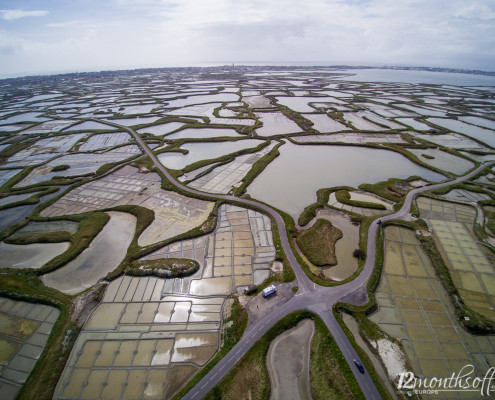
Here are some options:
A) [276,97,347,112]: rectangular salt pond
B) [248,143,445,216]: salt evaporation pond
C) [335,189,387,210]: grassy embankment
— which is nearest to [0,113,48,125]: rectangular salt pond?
[248,143,445,216]: salt evaporation pond

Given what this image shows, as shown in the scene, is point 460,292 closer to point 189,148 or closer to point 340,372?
point 340,372

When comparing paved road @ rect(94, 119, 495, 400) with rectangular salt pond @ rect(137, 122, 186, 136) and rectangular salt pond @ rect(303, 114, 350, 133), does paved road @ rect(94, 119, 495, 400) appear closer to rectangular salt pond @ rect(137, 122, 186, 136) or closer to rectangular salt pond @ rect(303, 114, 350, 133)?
rectangular salt pond @ rect(303, 114, 350, 133)

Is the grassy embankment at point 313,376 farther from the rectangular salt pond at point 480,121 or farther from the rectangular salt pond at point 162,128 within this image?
the rectangular salt pond at point 480,121

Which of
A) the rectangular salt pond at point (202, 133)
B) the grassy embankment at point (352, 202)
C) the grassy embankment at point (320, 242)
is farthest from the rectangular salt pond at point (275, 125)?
the grassy embankment at point (320, 242)

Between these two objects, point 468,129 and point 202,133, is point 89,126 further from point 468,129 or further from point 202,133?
point 468,129

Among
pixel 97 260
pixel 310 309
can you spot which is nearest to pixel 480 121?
pixel 310 309

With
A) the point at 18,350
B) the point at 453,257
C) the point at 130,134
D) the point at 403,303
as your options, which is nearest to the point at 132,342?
the point at 18,350
